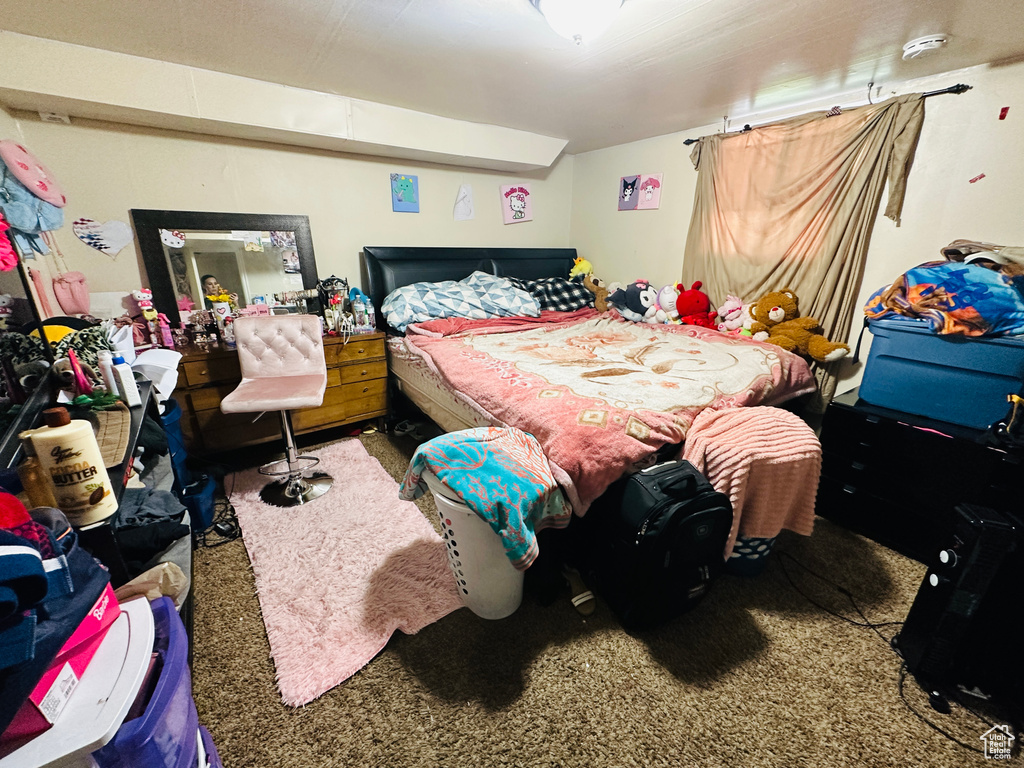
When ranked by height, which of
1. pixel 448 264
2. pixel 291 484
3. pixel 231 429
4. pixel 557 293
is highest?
pixel 448 264

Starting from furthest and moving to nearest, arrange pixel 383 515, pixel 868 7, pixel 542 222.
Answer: pixel 542 222 < pixel 383 515 < pixel 868 7

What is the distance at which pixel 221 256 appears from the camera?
2.74 m

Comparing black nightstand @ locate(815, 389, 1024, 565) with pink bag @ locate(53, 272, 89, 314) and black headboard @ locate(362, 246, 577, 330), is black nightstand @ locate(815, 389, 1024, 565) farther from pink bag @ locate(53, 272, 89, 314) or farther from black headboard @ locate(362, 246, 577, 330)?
pink bag @ locate(53, 272, 89, 314)

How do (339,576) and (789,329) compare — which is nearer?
(339,576)

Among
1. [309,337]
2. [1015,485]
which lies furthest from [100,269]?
[1015,485]

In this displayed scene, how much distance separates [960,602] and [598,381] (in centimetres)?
136

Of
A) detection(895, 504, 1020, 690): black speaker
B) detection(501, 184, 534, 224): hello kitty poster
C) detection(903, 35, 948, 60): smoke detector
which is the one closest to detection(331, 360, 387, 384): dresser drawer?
detection(501, 184, 534, 224): hello kitty poster

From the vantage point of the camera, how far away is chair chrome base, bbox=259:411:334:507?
2263 mm

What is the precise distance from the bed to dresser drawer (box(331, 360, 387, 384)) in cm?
11

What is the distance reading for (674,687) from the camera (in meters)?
1.33

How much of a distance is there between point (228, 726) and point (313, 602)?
0.45 metres

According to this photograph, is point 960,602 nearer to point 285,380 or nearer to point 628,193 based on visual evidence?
point 285,380

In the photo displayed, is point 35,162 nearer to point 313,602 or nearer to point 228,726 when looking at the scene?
point 313,602

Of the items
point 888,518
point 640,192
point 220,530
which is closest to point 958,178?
point 888,518
